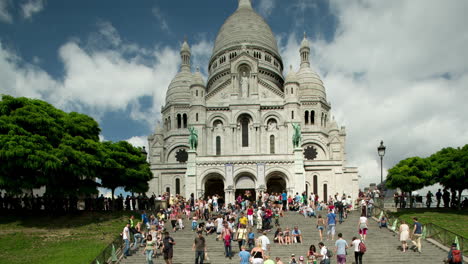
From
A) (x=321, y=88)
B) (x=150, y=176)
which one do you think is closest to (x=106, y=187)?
(x=150, y=176)

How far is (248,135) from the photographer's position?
4447 cm

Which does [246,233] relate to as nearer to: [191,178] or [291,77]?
[191,178]

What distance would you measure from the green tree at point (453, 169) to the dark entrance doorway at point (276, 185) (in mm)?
16946

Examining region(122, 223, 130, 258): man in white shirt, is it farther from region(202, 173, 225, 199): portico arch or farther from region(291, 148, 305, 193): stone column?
region(202, 173, 225, 199): portico arch

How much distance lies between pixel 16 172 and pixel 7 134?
2.57 metres

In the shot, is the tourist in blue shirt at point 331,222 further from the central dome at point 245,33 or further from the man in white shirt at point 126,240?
the central dome at point 245,33

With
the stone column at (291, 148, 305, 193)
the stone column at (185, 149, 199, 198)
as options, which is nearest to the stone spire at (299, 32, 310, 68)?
the stone column at (291, 148, 305, 193)

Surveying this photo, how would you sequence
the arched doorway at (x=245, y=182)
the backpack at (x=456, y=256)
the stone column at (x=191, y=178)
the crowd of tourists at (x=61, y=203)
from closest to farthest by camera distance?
the backpack at (x=456, y=256), the crowd of tourists at (x=61, y=203), the stone column at (x=191, y=178), the arched doorway at (x=245, y=182)

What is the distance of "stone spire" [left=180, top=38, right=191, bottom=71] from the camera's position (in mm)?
61409

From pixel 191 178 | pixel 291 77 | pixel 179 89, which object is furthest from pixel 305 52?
pixel 191 178

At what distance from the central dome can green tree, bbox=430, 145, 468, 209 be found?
3679 cm

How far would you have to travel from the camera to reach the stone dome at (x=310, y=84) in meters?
54.7

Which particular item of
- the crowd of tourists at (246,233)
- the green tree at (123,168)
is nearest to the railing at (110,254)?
the crowd of tourists at (246,233)

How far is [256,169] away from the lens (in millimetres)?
38719
